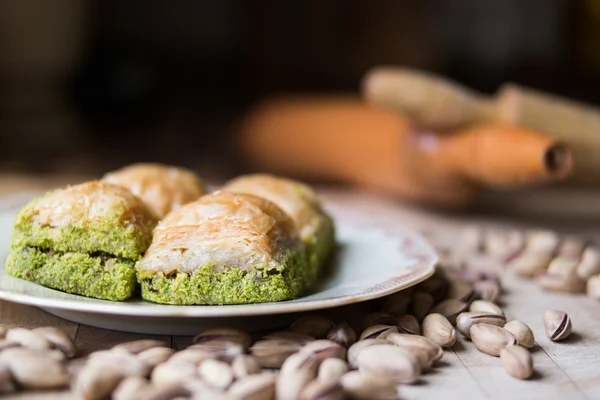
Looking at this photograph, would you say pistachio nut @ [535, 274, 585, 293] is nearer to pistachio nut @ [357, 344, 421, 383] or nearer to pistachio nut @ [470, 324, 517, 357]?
pistachio nut @ [470, 324, 517, 357]

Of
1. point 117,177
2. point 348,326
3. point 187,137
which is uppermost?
point 117,177

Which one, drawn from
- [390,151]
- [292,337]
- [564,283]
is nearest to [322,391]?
[292,337]

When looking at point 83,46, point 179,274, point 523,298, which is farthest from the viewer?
point 83,46

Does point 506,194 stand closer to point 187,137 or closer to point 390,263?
point 390,263

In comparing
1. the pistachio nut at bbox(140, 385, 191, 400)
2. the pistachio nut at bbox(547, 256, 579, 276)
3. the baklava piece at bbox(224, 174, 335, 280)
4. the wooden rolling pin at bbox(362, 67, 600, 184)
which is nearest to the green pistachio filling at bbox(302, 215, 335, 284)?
the baklava piece at bbox(224, 174, 335, 280)

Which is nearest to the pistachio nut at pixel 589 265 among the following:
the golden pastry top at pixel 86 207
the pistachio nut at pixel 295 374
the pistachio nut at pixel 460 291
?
the pistachio nut at pixel 460 291

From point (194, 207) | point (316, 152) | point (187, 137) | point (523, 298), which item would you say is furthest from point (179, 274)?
point (187, 137)
